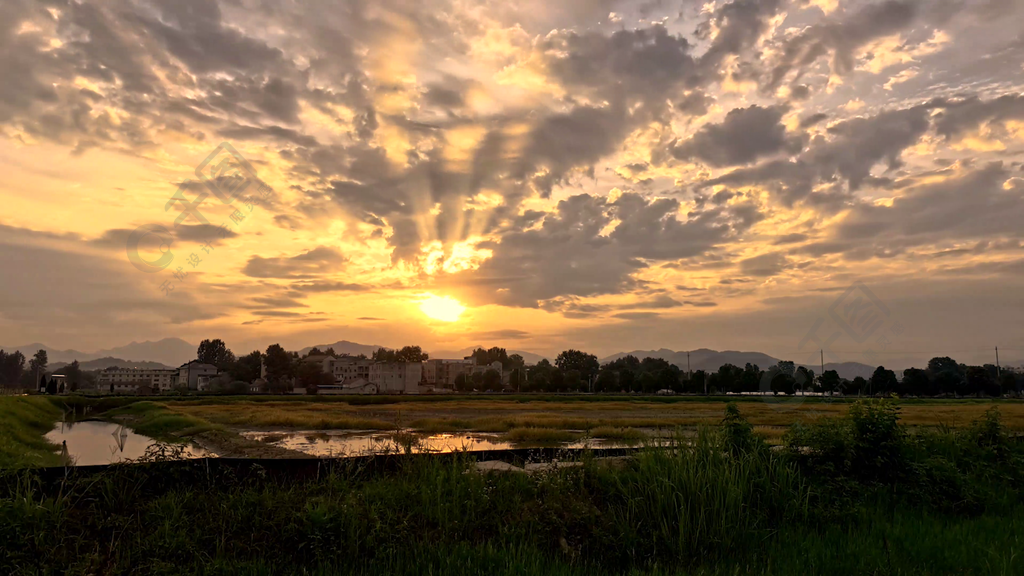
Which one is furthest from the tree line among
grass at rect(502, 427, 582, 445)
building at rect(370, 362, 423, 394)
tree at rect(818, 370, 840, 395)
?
grass at rect(502, 427, 582, 445)

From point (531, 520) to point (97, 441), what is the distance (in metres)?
34.8

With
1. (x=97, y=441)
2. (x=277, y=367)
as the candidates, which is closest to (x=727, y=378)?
(x=277, y=367)

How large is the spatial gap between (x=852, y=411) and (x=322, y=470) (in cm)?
925

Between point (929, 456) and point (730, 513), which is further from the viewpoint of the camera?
point (929, 456)

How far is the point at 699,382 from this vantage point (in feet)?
460

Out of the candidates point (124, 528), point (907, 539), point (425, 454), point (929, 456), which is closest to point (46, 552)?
point (124, 528)

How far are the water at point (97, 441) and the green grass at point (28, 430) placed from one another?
763 mm

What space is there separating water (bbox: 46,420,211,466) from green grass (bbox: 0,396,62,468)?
0.76m

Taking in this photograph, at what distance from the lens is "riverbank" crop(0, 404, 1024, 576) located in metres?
6.65

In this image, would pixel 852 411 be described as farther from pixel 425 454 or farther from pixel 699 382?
pixel 699 382

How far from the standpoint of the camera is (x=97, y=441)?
1319 inches

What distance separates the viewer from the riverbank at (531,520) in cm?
665

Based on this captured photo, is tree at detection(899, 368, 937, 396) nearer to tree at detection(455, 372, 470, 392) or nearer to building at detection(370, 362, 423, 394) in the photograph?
tree at detection(455, 372, 470, 392)

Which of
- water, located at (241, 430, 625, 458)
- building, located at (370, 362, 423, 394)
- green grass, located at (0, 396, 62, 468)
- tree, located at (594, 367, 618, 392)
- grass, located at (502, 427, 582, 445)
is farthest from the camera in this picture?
building, located at (370, 362, 423, 394)
